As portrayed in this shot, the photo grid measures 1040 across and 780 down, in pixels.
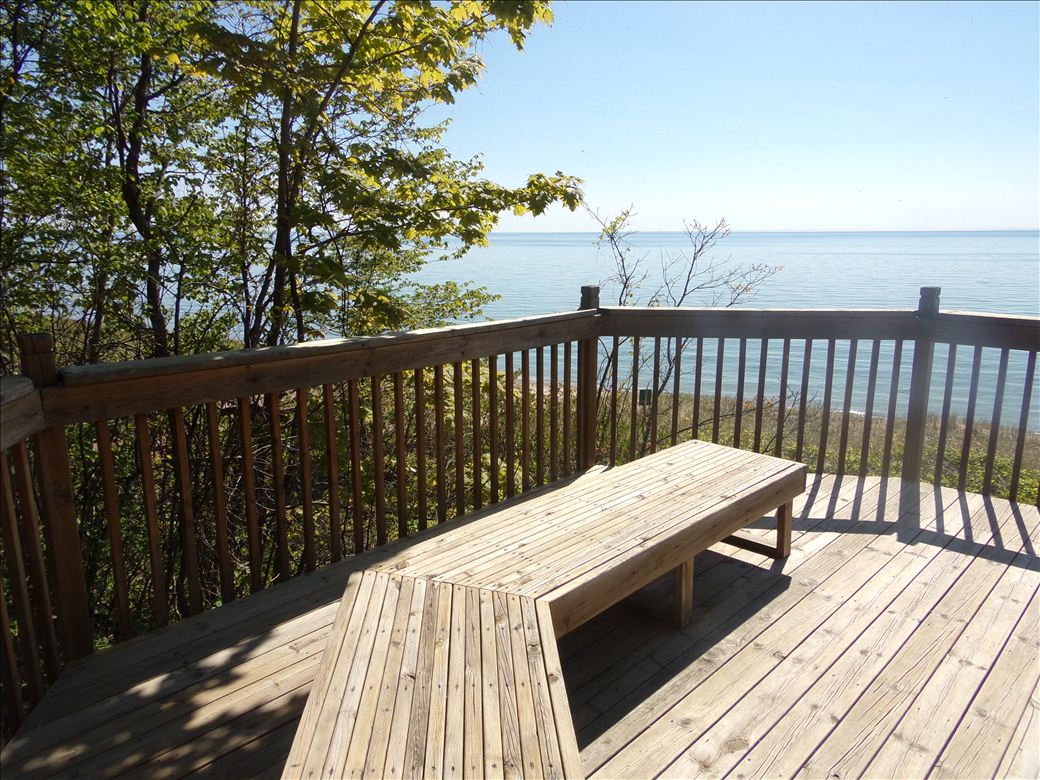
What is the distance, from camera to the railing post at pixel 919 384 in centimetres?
343

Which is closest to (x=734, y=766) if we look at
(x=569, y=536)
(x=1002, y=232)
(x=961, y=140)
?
(x=569, y=536)

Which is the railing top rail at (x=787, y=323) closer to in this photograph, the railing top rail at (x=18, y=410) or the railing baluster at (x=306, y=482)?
the railing baluster at (x=306, y=482)

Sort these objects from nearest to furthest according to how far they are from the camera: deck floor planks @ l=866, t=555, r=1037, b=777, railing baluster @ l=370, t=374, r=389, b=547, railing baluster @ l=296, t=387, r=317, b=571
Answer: deck floor planks @ l=866, t=555, r=1037, b=777 < railing baluster @ l=296, t=387, r=317, b=571 < railing baluster @ l=370, t=374, r=389, b=547

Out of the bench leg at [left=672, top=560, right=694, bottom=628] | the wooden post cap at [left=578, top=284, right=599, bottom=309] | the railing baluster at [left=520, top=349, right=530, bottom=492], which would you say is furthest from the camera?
the wooden post cap at [left=578, top=284, right=599, bottom=309]

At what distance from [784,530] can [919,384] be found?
1519mm

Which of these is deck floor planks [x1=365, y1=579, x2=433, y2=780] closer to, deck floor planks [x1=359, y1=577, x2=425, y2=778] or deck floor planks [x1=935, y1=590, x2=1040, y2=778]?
deck floor planks [x1=359, y1=577, x2=425, y2=778]

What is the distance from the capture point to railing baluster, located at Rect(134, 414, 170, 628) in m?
2.02

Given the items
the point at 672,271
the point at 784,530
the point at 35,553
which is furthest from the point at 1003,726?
the point at 672,271

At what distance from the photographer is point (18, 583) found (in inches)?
63.8

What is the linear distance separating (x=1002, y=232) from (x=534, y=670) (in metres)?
217

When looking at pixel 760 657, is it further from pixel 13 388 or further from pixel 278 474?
pixel 13 388

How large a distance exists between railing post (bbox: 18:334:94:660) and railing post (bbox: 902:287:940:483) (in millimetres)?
3824

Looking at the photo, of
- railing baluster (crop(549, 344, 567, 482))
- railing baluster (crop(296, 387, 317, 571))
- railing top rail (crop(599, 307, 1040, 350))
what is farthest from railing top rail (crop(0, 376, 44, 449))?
railing top rail (crop(599, 307, 1040, 350))

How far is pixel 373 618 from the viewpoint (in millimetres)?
1568
